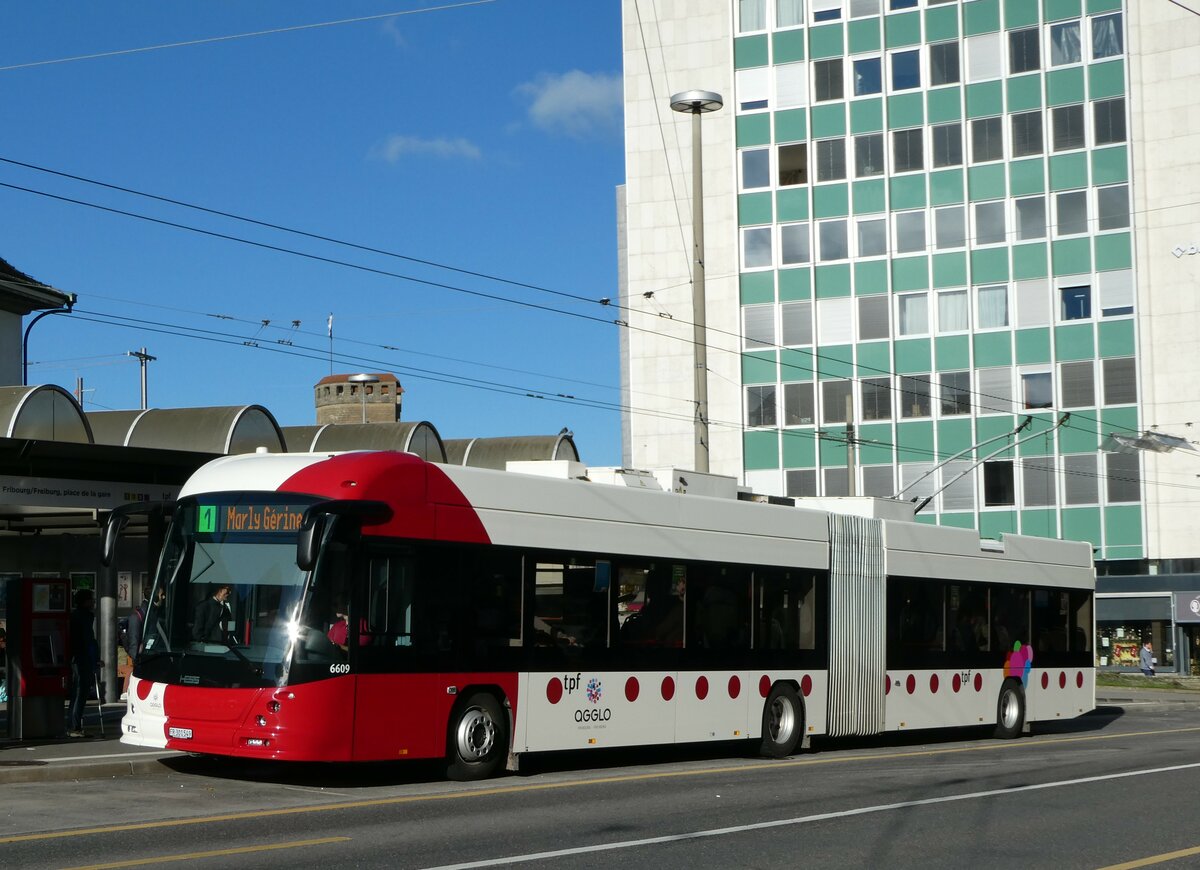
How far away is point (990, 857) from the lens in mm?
10125

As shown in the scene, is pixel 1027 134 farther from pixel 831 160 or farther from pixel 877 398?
pixel 877 398

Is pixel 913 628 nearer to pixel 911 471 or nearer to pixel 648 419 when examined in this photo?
pixel 911 471

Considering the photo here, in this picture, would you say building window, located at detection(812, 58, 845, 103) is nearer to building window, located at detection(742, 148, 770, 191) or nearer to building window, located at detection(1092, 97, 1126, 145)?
building window, located at detection(742, 148, 770, 191)

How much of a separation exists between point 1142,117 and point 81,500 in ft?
A: 141

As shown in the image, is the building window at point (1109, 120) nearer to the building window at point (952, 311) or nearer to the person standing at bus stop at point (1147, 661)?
the building window at point (952, 311)

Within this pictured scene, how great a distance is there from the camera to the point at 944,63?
5512 cm

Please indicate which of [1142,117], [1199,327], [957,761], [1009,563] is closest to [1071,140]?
[1142,117]

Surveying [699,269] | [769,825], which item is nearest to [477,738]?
[769,825]

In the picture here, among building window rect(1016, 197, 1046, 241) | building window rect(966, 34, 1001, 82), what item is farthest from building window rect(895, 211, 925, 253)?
building window rect(966, 34, 1001, 82)

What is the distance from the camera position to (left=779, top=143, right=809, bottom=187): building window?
187 feet

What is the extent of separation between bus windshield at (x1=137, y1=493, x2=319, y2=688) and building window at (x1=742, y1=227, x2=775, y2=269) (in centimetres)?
4477

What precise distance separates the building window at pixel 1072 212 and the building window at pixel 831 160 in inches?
305

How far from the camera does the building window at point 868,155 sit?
5603 centimetres

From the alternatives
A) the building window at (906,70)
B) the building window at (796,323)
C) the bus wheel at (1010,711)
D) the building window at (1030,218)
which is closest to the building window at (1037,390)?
the building window at (1030,218)
